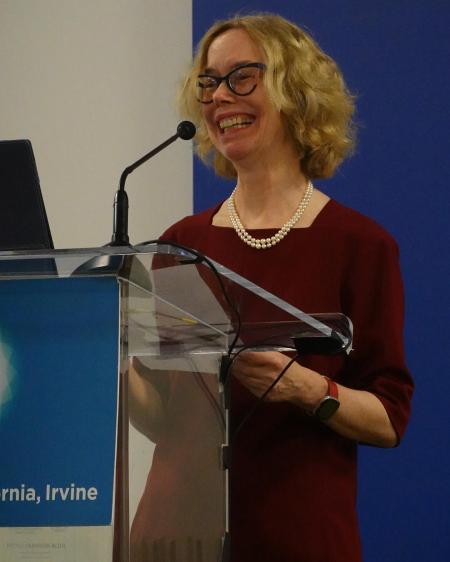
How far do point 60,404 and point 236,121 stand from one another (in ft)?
3.07

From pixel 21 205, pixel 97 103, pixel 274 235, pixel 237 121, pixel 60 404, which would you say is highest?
pixel 97 103

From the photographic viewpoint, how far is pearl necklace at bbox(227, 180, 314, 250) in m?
1.75

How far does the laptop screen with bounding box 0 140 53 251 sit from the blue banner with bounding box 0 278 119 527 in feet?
0.71

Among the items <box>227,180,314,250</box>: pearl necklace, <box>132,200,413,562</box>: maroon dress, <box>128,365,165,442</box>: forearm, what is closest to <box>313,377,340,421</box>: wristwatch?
<box>132,200,413,562</box>: maroon dress

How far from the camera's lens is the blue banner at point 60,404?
96cm

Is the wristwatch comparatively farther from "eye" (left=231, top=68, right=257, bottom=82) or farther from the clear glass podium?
"eye" (left=231, top=68, right=257, bottom=82)

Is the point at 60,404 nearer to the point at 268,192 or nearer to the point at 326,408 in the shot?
the point at 326,408

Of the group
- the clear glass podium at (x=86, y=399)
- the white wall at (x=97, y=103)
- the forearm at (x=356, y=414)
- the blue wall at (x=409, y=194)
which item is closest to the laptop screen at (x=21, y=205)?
the clear glass podium at (x=86, y=399)

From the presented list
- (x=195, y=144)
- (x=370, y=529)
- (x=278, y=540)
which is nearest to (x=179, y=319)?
(x=278, y=540)

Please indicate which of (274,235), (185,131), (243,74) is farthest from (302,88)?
(185,131)

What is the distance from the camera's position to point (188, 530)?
1.14 m

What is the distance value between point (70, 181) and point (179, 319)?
202 centimetres

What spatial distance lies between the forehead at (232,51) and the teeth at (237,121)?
0.32 ft

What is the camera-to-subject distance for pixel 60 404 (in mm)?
979
